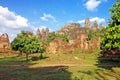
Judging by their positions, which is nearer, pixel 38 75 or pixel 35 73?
pixel 38 75

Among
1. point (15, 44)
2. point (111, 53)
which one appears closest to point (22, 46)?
point (15, 44)

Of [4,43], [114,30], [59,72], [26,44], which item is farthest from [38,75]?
[4,43]

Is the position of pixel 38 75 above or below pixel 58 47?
below

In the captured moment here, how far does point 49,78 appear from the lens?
29.1m

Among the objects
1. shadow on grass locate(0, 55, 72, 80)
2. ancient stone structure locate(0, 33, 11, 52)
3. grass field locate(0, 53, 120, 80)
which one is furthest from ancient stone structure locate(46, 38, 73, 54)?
shadow on grass locate(0, 55, 72, 80)

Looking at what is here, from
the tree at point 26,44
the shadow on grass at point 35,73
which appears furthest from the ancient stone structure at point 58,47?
the shadow on grass at point 35,73

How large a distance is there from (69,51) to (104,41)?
7394 centimetres

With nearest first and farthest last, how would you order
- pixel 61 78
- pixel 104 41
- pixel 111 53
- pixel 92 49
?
pixel 61 78 < pixel 104 41 < pixel 111 53 < pixel 92 49

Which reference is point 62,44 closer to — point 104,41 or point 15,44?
point 15,44

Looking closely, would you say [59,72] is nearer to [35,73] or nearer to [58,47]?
[35,73]

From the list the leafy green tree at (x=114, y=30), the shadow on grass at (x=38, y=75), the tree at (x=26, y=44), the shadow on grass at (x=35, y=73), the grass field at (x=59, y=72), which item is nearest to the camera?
the shadow on grass at (x=38, y=75)

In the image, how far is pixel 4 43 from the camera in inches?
4828

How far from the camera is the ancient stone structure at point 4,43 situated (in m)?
120

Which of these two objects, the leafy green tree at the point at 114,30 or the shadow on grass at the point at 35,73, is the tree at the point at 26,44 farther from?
the leafy green tree at the point at 114,30
